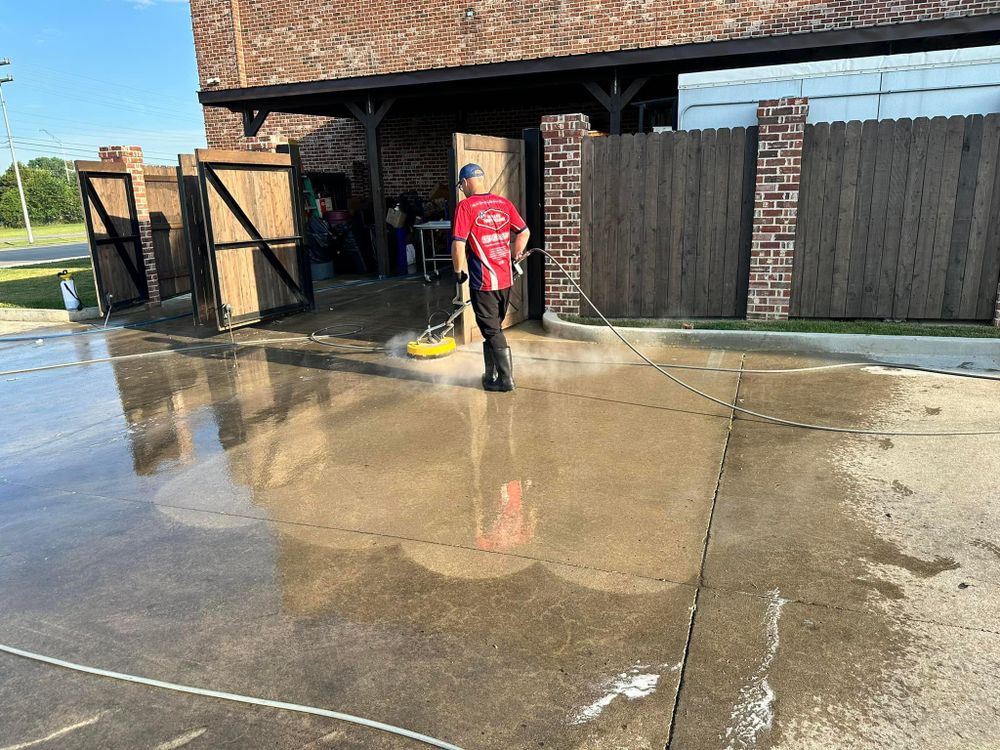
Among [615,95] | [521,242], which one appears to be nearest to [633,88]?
[615,95]

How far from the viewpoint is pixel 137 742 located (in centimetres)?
245

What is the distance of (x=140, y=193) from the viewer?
11828 mm

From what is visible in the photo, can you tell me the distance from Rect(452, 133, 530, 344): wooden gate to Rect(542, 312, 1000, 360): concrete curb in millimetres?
934

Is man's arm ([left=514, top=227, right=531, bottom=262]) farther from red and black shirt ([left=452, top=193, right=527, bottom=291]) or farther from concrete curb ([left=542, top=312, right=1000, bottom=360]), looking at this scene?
concrete curb ([left=542, top=312, right=1000, bottom=360])

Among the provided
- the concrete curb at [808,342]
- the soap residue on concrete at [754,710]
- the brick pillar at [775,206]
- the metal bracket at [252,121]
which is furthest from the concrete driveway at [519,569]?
the metal bracket at [252,121]

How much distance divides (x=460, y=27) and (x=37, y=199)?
62184 millimetres

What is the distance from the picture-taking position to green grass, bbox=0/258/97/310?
→ 12508 mm

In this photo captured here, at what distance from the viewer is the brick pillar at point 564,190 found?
27.4ft

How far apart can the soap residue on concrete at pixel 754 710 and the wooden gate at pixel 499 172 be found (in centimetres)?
532

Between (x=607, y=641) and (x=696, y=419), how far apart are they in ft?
9.51

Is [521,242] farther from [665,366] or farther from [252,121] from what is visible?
[252,121]

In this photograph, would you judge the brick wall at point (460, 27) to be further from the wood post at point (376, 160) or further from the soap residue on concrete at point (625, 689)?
the soap residue on concrete at point (625, 689)

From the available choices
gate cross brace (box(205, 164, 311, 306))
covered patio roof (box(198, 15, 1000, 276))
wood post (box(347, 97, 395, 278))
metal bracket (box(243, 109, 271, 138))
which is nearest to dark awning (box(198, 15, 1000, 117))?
covered patio roof (box(198, 15, 1000, 276))

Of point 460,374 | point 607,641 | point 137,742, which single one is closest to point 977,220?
point 460,374
